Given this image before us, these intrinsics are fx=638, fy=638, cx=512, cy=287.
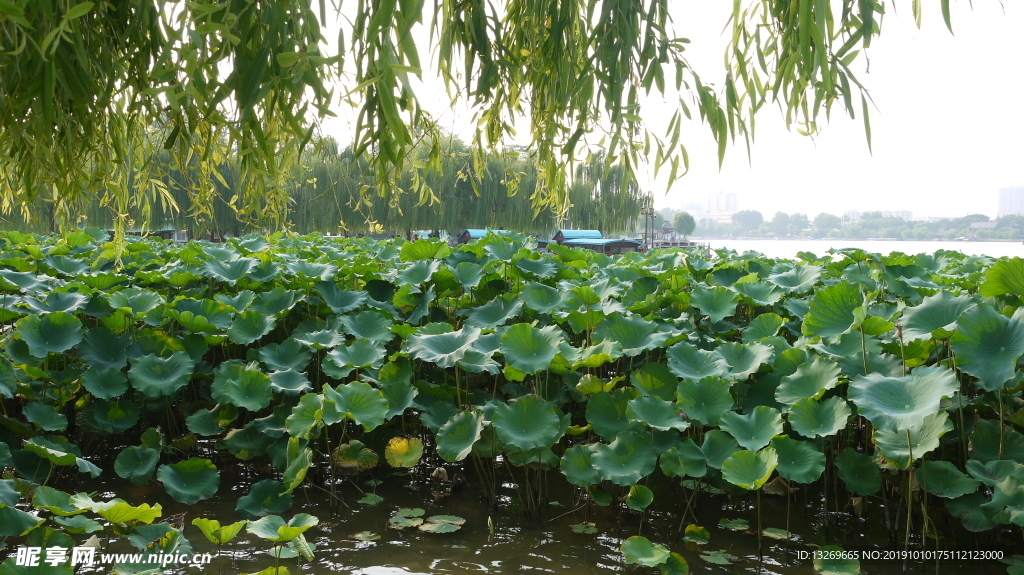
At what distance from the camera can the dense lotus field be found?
55.4 inches

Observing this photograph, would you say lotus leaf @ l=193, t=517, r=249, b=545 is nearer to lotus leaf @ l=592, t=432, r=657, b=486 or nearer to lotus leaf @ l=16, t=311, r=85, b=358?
lotus leaf @ l=592, t=432, r=657, b=486

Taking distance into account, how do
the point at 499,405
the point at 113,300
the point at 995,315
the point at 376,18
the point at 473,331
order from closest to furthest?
the point at 376,18
the point at 995,315
the point at 499,405
the point at 473,331
the point at 113,300

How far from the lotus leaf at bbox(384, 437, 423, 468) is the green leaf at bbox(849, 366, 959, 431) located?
114 centimetres

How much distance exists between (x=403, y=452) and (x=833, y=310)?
1260 mm

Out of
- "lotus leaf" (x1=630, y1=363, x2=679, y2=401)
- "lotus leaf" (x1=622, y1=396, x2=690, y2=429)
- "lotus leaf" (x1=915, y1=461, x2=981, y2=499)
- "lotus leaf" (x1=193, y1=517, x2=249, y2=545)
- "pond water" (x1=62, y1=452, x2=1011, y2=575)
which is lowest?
"pond water" (x1=62, y1=452, x2=1011, y2=575)

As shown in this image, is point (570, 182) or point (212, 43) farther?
point (570, 182)

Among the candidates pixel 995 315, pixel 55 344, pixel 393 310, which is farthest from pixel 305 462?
pixel 995 315

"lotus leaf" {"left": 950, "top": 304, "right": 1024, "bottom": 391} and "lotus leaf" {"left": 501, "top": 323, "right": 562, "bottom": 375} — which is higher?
"lotus leaf" {"left": 950, "top": 304, "right": 1024, "bottom": 391}

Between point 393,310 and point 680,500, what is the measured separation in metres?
1.14

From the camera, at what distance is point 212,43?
5.80 ft

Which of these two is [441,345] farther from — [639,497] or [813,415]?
[813,415]

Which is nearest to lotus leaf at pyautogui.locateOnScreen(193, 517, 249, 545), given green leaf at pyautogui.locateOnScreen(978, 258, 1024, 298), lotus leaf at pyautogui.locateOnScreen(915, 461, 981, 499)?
lotus leaf at pyautogui.locateOnScreen(915, 461, 981, 499)

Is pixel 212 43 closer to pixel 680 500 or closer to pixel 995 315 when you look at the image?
pixel 680 500

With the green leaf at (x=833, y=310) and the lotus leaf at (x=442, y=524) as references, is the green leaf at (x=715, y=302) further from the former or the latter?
the lotus leaf at (x=442, y=524)
